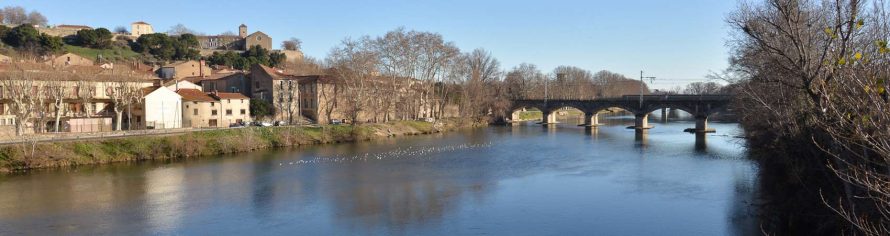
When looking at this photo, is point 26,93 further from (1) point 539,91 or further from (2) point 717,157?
(1) point 539,91

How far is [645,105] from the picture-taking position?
64.0 m

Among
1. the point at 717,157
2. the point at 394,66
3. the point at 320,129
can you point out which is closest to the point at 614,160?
the point at 717,157

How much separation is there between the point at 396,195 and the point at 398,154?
14732mm

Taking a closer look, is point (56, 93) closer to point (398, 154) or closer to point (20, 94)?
point (20, 94)

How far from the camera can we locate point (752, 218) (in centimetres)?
1914

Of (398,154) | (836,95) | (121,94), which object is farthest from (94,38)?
(836,95)

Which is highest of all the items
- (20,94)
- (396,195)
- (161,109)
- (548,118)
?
(20,94)

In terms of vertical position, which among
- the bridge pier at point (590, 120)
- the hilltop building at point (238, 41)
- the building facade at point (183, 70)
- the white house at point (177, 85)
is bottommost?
the bridge pier at point (590, 120)

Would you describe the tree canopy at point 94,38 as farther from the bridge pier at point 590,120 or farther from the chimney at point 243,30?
the bridge pier at point 590,120

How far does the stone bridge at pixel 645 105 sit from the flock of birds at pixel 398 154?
21.7 m

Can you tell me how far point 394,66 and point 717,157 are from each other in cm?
3219

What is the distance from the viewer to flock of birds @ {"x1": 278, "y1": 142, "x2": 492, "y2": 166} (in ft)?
115

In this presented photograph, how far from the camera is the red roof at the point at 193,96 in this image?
4919cm

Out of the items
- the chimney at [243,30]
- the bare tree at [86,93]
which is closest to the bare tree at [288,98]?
the bare tree at [86,93]
